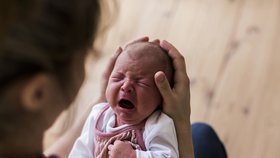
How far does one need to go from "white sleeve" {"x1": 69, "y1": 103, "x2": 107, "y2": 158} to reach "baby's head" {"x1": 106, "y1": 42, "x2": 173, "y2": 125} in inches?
3.1

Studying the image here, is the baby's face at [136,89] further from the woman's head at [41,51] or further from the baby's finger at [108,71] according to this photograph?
the woman's head at [41,51]

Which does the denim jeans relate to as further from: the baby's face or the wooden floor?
the wooden floor

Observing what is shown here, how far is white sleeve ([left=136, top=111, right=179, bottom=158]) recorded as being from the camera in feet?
3.13

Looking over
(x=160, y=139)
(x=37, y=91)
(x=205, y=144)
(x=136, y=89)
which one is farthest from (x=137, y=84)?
(x=37, y=91)

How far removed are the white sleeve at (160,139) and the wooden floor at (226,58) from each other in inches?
24.2

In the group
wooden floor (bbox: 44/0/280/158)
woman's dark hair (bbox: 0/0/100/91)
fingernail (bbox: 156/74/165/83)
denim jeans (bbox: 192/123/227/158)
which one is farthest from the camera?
wooden floor (bbox: 44/0/280/158)

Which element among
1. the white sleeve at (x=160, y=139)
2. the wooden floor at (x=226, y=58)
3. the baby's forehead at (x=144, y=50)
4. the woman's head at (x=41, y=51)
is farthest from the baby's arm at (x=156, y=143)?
the wooden floor at (x=226, y=58)

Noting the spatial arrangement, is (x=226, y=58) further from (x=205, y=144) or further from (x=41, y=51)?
(x=41, y=51)

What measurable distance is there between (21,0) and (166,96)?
21.8 inches

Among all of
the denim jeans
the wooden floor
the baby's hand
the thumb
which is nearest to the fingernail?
the thumb

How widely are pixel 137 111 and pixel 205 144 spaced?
0.31 m

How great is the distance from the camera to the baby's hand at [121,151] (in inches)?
37.5

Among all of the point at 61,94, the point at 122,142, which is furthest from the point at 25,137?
the point at 122,142

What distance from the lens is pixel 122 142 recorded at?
3.20 ft
